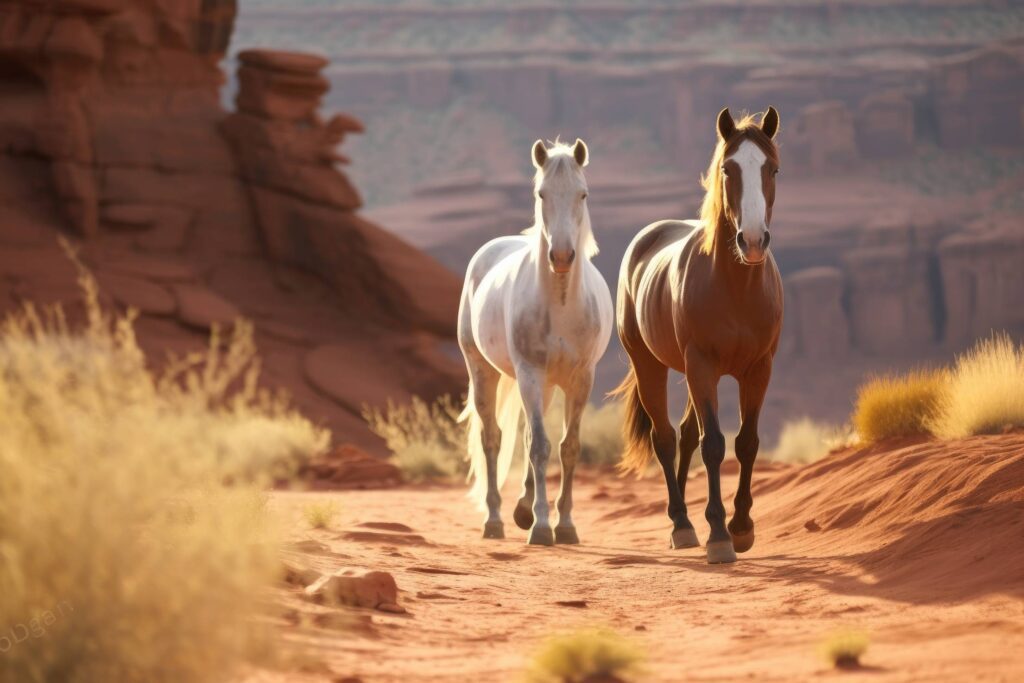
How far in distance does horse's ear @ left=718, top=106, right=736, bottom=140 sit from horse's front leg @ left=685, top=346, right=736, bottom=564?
1.38 meters

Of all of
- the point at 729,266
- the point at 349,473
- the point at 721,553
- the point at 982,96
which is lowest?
the point at 349,473

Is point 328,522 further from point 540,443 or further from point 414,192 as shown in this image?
point 414,192

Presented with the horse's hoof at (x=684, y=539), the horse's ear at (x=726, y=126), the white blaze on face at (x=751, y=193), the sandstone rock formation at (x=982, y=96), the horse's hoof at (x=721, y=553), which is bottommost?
the horse's hoof at (x=684, y=539)

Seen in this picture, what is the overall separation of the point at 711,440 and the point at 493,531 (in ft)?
9.09

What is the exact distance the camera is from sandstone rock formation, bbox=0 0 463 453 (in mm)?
22906

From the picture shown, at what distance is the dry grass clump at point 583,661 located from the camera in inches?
178

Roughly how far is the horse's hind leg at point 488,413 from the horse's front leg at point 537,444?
1.05 metres

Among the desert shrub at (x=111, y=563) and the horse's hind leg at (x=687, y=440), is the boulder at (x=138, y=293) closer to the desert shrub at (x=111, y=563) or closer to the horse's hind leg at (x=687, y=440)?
the horse's hind leg at (x=687, y=440)

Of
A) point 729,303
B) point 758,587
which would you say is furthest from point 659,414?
point 758,587

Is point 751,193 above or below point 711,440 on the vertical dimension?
above

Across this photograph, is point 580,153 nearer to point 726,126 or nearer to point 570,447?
point 726,126

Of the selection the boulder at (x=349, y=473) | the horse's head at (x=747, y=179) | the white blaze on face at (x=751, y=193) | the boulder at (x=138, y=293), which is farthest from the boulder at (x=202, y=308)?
the white blaze on face at (x=751, y=193)

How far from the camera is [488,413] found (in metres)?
11.0

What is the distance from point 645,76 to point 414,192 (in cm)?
1830
